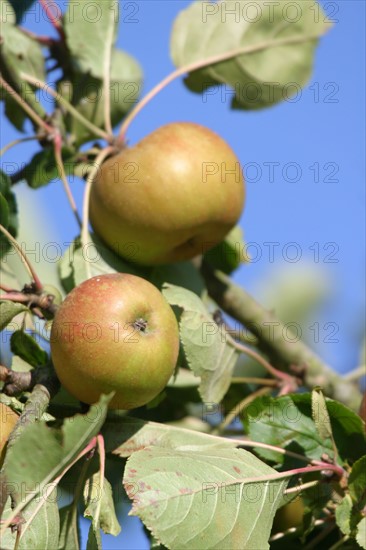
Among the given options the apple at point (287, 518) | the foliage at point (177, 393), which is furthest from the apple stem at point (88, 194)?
the apple at point (287, 518)

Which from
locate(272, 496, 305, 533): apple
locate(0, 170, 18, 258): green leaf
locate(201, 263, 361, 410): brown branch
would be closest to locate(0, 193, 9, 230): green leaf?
locate(0, 170, 18, 258): green leaf

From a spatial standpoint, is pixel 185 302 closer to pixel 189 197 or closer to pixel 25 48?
pixel 189 197

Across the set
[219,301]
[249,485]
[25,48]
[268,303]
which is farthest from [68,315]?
[268,303]

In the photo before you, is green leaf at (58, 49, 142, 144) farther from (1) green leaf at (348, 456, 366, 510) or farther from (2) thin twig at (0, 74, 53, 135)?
(1) green leaf at (348, 456, 366, 510)

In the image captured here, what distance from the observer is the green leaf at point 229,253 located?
7.26ft

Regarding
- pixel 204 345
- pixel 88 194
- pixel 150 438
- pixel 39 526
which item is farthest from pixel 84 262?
pixel 39 526

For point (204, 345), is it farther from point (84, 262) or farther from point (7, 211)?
point (7, 211)

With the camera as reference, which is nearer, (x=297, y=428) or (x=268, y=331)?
(x=297, y=428)

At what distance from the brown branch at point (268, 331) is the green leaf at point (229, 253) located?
1.0 inches

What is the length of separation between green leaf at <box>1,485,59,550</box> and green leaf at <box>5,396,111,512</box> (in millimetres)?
44

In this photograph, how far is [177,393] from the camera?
2.08 metres

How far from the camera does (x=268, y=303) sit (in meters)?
2.93

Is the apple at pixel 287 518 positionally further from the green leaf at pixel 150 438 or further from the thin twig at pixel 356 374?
the thin twig at pixel 356 374

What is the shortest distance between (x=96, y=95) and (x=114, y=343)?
949 mm
